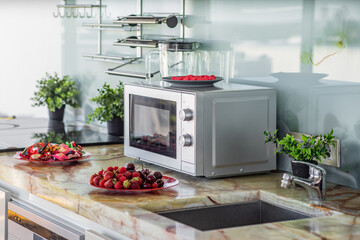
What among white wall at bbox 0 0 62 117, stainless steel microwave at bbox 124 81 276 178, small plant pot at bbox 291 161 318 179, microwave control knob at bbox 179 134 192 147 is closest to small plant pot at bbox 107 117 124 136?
stainless steel microwave at bbox 124 81 276 178

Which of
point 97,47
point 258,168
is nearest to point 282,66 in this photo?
point 258,168

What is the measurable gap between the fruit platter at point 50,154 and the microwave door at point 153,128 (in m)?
0.20

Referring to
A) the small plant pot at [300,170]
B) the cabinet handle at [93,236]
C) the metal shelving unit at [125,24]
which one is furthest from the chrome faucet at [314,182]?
the metal shelving unit at [125,24]

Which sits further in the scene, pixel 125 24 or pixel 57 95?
pixel 57 95

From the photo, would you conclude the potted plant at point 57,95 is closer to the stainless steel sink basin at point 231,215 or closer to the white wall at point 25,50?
the white wall at point 25,50

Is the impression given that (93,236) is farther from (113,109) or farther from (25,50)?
(25,50)

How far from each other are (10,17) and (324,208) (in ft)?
9.96

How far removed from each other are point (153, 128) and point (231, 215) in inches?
20.1

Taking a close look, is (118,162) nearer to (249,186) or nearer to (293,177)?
(249,186)

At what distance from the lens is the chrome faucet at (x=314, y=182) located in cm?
197

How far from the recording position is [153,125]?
242 cm

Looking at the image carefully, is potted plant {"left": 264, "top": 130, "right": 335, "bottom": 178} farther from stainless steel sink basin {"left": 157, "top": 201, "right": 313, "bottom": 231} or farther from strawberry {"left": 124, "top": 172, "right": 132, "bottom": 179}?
strawberry {"left": 124, "top": 172, "right": 132, "bottom": 179}

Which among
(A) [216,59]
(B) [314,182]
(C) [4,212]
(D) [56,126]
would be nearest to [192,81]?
(A) [216,59]

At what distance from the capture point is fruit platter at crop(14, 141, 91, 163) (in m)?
2.50
